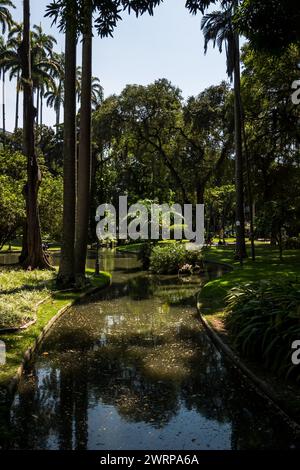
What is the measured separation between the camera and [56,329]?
12.5 meters

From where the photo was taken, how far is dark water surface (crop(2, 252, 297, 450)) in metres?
5.95

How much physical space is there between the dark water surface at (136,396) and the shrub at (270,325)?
0.64 meters

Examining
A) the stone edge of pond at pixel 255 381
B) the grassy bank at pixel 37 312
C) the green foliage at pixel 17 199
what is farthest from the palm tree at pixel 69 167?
the stone edge of pond at pixel 255 381

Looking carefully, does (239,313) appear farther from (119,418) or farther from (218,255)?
(218,255)

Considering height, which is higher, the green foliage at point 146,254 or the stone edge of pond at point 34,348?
the green foliage at point 146,254

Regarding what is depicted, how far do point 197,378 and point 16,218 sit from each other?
19765 mm

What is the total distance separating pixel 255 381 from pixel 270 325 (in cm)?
129

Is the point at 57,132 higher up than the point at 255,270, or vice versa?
the point at 57,132

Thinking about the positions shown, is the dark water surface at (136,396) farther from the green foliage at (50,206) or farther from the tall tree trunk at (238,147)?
the green foliage at (50,206)

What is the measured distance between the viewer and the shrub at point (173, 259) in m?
27.3

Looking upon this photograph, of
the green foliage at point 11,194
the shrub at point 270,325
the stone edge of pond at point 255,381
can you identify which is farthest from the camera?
the green foliage at point 11,194

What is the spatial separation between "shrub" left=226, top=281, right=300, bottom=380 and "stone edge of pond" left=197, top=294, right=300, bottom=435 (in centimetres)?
28

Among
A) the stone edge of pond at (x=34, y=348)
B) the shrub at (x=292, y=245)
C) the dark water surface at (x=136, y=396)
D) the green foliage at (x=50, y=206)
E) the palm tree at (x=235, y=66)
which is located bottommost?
the dark water surface at (x=136, y=396)

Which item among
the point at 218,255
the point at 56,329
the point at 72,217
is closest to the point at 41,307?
the point at 56,329
